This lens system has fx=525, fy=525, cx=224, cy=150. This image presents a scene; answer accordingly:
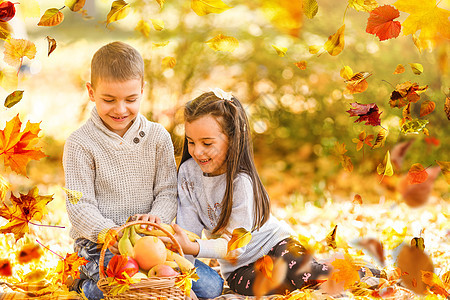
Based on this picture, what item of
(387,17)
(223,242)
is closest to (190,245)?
(223,242)

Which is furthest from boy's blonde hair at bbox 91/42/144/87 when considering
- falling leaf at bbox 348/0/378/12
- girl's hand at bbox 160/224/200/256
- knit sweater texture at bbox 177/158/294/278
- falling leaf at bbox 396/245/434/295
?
falling leaf at bbox 396/245/434/295

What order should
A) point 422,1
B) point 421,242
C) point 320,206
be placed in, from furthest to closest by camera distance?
1. point 320,206
2. point 421,242
3. point 422,1

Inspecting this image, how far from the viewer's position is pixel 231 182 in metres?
2.12

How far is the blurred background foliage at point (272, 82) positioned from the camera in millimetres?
4234

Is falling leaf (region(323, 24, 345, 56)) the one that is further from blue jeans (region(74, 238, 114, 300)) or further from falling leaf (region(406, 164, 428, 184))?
blue jeans (region(74, 238, 114, 300))

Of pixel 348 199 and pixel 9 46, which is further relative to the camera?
pixel 348 199

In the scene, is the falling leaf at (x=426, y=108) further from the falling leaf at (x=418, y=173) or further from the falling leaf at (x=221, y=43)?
the falling leaf at (x=221, y=43)

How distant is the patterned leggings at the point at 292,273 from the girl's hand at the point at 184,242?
31 cm

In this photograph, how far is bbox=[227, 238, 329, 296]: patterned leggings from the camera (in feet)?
7.23

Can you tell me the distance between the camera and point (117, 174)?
7.13 ft

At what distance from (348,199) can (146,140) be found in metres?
2.86

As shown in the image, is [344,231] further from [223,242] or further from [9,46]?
[9,46]

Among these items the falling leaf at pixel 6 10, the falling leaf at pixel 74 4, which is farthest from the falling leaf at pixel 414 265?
the falling leaf at pixel 6 10

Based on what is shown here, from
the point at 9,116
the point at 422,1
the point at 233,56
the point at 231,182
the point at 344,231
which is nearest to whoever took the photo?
the point at 422,1
